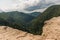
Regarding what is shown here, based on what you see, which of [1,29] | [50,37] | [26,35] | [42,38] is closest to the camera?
[50,37]

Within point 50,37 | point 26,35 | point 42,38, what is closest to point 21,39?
point 26,35

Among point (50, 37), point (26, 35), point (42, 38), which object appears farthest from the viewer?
point (26, 35)

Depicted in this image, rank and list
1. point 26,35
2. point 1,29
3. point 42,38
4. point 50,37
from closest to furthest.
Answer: point 50,37, point 42,38, point 26,35, point 1,29

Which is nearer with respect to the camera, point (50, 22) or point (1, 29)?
point (50, 22)

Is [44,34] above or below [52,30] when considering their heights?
below

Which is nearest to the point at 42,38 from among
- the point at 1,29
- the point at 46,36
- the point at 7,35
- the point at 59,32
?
the point at 46,36

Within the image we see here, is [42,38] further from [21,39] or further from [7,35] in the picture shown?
[7,35]

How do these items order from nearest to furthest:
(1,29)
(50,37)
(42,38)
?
(50,37), (42,38), (1,29)

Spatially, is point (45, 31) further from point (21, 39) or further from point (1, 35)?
point (1, 35)

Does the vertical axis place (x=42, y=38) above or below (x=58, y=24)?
below
